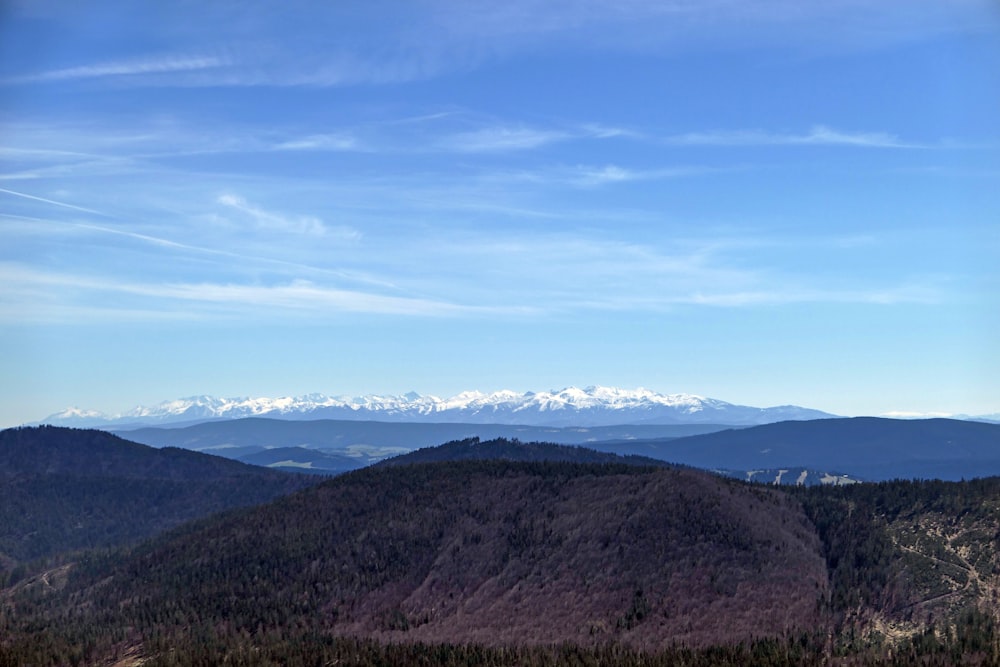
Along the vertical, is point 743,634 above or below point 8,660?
above

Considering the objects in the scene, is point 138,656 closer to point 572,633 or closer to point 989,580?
point 572,633

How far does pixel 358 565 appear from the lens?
184 m

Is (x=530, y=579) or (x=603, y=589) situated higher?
(x=603, y=589)

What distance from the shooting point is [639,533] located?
167 metres

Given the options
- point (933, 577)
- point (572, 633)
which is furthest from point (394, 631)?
point (933, 577)

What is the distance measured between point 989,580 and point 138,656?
123613 millimetres

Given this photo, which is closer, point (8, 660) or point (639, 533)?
point (8, 660)

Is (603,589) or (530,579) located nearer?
(603,589)

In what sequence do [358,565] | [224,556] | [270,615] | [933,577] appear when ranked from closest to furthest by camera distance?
1. [933,577]
2. [270,615]
3. [358,565]
4. [224,556]

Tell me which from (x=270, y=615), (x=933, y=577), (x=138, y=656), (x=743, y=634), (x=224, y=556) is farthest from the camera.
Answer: (x=224, y=556)

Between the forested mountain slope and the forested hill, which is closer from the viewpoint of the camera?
the forested mountain slope

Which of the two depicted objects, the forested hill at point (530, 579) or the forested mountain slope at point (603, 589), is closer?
the forested mountain slope at point (603, 589)

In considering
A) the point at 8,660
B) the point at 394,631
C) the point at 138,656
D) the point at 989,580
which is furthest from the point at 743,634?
the point at 8,660

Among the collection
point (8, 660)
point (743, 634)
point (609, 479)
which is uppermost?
point (609, 479)
